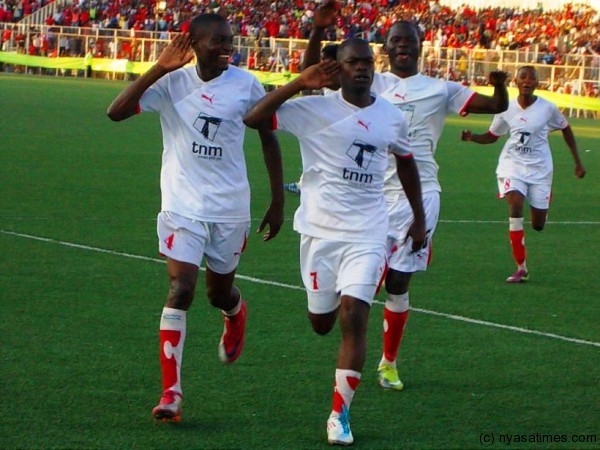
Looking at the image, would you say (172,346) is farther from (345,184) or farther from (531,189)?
(531,189)

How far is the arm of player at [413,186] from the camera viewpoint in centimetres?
716

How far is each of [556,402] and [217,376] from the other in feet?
6.97

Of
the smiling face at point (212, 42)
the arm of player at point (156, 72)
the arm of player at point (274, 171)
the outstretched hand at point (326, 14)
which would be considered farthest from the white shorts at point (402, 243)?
the arm of player at point (156, 72)

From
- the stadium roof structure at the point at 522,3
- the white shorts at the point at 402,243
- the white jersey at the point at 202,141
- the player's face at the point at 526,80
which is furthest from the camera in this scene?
the stadium roof structure at the point at 522,3

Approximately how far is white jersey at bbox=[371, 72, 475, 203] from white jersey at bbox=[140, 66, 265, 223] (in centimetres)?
127

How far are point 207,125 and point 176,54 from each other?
484 mm

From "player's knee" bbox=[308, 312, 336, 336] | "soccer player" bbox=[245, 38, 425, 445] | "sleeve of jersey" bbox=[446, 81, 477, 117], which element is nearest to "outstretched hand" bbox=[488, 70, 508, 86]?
"sleeve of jersey" bbox=[446, 81, 477, 117]

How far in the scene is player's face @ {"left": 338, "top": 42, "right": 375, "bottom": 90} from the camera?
22.3 ft

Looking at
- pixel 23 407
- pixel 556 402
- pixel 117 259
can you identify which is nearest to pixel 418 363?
pixel 556 402

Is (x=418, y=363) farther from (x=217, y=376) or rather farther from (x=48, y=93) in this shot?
(x=48, y=93)

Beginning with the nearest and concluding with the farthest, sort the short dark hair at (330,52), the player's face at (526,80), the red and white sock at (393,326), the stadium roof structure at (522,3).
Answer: the short dark hair at (330,52) → the red and white sock at (393,326) → the player's face at (526,80) → the stadium roof structure at (522,3)

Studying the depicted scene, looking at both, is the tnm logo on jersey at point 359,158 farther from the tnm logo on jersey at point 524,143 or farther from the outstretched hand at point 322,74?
the tnm logo on jersey at point 524,143

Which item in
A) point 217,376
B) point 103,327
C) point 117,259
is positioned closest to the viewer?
point 217,376

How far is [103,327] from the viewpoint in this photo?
9.31 metres
